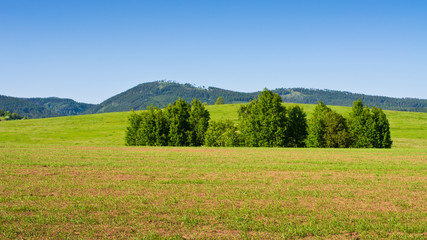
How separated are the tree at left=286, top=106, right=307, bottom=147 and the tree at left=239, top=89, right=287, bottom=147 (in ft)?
5.71

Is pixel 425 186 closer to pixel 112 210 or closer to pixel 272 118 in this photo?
pixel 112 210

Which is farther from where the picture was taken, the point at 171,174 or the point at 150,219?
the point at 171,174

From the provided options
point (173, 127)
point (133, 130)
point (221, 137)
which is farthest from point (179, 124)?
point (133, 130)

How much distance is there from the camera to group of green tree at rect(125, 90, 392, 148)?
211ft

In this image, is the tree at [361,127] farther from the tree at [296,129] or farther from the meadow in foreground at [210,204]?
the meadow in foreground at [210,204]

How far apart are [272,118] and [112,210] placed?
5338 cm

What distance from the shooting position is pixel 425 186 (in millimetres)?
19516

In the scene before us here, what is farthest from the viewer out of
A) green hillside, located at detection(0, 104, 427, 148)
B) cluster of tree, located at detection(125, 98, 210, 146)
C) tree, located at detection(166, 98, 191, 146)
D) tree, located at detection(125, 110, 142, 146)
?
green hillside, located at detection(0, 104, 427, 148)

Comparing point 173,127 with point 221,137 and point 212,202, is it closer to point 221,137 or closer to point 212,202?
point 221,137

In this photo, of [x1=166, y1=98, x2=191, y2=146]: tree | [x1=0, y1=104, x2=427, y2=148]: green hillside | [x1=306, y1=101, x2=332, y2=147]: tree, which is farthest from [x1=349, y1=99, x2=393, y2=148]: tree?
[x1=166, y1=98, x2=191, y2=146]: tree

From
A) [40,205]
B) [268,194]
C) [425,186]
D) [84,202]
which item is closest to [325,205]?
[268,194]

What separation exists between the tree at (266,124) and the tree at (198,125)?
7954 millimetres

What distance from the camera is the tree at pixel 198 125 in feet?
229

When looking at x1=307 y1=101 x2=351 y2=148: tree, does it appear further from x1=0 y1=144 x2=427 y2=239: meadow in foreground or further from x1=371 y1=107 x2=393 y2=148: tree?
x1=0 y1=144 x2=427 y2=239: meadow in foreground
